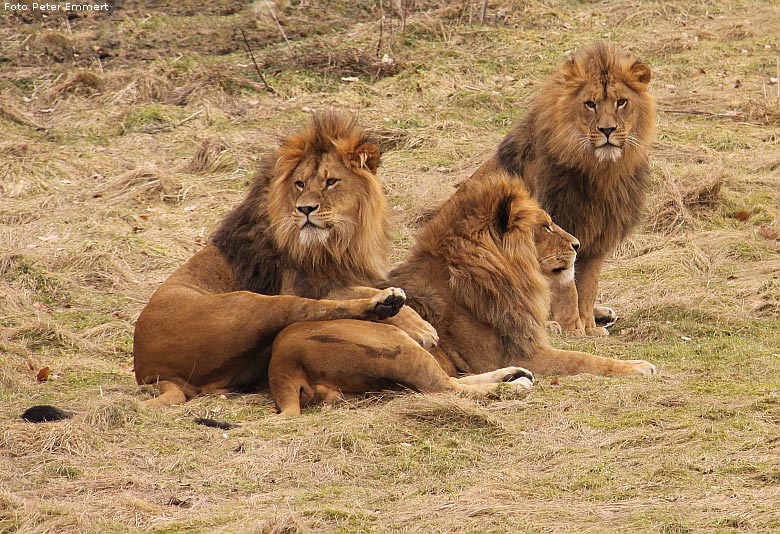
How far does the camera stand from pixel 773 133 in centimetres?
1291

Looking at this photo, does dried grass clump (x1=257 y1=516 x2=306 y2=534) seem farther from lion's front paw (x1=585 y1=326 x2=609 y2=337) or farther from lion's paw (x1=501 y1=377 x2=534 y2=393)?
lion's front paw (x1=585 y1=326 x2=609 y2=337)

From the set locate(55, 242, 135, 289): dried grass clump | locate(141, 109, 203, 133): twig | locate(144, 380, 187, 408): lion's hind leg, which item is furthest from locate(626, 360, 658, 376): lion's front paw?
locate(141, 109, 203, 133): twig

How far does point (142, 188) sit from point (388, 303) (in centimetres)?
551

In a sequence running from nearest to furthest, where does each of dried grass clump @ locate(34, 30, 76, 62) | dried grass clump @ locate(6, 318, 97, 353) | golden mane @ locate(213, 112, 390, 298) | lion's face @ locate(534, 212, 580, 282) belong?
golden mane @ locate(213, 112, 390, 298) < lion's face @ locate(534, 212, 580, 282) < dried grass clump @ locate(6, 318, 97, 353) < dried grass clump @ locate(34, 30, 76, 62)

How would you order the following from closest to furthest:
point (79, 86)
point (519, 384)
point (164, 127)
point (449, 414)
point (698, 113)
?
point (449, 414) → point (519, 384) → point (164, 127) → point (698, 113) → point (79, 86)

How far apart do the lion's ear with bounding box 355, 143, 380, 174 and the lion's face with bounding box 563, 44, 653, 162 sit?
2157 millimetres

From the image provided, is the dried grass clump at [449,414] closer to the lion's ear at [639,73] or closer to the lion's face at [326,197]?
the lion's face at [326,197]

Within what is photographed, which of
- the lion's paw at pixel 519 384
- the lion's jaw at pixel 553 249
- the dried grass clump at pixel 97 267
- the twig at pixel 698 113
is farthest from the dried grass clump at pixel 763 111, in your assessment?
the lion's paw at pixel 519 384

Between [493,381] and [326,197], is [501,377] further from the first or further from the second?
[326,197]

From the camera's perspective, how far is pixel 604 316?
331 inches

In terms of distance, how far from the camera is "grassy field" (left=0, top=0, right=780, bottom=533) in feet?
15.1

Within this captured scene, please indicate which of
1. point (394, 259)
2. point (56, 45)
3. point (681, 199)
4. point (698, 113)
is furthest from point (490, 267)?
point (56, 45)

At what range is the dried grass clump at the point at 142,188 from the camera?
11.0m

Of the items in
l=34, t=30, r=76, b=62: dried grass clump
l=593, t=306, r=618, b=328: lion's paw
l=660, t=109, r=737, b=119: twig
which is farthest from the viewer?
l=34, t=30, r=76, b=62: dried grass clump
